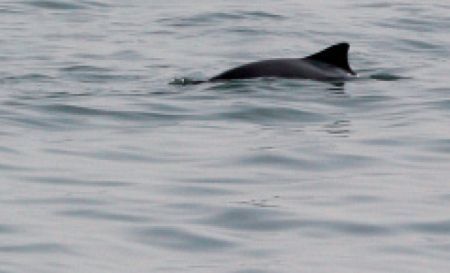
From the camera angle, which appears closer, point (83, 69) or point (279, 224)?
point (279, 224)

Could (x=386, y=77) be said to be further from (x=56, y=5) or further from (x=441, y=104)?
(x=56, y=5)

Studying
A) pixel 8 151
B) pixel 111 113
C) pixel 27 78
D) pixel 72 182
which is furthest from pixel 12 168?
pixel 27 78

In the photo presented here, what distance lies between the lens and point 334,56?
57.1 ft

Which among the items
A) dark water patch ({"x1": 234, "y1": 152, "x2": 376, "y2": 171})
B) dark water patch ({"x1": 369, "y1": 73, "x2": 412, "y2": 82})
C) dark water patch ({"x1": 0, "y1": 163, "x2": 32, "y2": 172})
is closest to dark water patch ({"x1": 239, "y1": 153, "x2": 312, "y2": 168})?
dark water patch ({"x1": 234, "y1": 152, "x2": 376, "y2": 171})

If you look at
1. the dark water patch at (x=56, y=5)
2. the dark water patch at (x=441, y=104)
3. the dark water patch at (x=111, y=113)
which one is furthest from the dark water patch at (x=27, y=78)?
the dark water patch at (x=56, y=5)

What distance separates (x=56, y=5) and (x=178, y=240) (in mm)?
17666

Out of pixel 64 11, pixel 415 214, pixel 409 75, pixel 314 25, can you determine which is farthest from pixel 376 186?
pixel 64 11

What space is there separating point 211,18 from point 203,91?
8.90 metres

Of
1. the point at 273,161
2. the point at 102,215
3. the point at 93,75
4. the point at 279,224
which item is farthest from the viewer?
the point at 93,75

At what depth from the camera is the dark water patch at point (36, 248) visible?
9.18 meters

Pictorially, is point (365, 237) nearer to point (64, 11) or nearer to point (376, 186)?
point (376, 186)

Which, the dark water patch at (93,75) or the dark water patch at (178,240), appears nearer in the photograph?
the dark water patch at (178,240)

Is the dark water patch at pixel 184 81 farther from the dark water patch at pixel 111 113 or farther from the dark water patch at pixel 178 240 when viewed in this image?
the dark water patch at pixel 178 240

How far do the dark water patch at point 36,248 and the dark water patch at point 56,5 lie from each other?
1754 centimetres
